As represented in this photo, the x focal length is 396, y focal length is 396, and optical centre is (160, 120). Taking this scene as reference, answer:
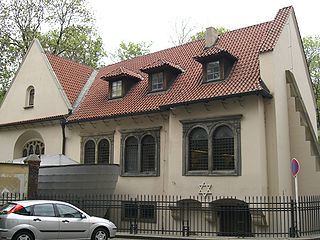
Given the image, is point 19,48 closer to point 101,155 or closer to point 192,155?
point 101,155

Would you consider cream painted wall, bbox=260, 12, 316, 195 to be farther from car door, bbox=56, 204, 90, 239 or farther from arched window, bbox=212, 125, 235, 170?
car door, bbox=56, 204, 90, 239

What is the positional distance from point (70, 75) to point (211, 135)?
1259 cm

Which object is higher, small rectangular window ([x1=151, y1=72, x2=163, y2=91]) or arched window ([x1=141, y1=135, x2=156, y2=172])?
small rectangular window ([x1=151, y1=72, x2=163, y2=91])

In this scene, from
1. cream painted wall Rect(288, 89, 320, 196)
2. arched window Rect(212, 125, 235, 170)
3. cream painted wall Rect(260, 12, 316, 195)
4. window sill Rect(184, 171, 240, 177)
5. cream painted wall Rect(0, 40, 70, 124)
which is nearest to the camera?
cream painted wall Rect(260, 12, 316, 195)

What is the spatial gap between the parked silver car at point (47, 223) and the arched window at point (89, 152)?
9205 millimetres

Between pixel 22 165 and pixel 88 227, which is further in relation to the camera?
pixel 22 165

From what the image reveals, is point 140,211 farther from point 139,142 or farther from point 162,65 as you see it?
point 162,65

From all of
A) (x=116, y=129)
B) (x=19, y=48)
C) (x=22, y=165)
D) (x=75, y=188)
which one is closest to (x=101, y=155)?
(x=116, y=129)

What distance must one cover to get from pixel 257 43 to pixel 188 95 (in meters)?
4.41

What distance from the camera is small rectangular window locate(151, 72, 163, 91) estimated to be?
68.5 feet

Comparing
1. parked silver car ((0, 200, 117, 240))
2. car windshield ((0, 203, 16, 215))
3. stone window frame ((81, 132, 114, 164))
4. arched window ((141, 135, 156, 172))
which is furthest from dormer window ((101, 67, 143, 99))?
Result: car windshield ((0, 203, 16, 215))

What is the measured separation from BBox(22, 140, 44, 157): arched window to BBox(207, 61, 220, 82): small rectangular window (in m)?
12.3

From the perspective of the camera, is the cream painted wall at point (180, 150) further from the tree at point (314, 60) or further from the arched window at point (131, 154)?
the tree at point (314, 60)

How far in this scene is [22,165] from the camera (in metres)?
17.4
